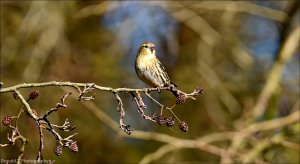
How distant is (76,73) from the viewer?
822cm

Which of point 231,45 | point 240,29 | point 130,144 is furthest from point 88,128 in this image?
point 240,29

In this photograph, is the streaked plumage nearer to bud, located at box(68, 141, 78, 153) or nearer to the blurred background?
bud, located at box(68, 141, 78, 153)

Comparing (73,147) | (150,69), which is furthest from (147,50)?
(73,147)

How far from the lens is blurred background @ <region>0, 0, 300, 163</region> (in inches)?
275

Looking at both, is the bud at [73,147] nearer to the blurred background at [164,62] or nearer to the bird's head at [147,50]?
the bird's head at [147,50]

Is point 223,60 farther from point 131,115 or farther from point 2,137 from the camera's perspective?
point 2,137

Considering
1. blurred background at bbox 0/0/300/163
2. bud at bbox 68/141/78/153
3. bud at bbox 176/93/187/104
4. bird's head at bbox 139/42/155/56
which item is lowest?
bud at bbox 68/141/78/153

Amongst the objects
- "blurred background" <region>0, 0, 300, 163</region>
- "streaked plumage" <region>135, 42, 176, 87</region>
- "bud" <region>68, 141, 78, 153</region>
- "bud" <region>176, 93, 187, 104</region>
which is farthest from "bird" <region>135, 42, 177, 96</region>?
"blurred background" <region>0, 0, 300, 163</region>

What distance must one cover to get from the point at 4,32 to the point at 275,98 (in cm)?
347

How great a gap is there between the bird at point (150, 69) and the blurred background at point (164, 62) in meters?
1.97

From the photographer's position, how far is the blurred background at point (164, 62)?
698 cm

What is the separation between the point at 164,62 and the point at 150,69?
17.0ft

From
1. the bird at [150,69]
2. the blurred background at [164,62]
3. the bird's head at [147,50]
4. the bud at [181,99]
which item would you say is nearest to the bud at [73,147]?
the bud at [181,99]

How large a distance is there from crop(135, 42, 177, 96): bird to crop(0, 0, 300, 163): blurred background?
1972 millimetres
